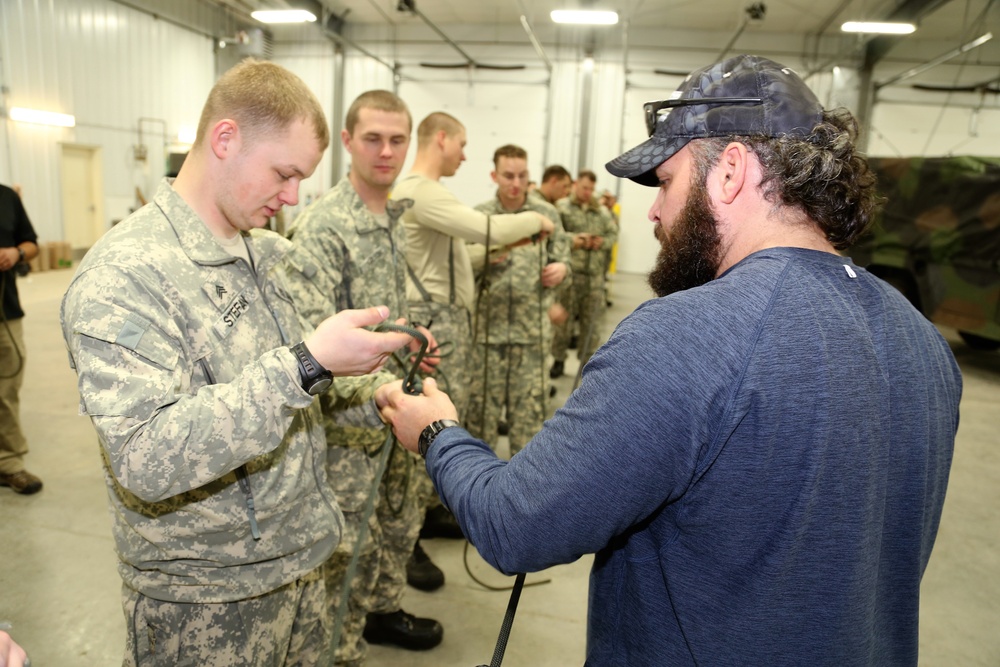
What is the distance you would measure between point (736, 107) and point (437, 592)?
2751mm

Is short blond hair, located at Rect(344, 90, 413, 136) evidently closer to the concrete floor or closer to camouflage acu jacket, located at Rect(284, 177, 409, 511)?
camouflage acu jacket, located at Rect(284, 177, 409, 511)

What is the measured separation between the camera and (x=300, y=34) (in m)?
15.0

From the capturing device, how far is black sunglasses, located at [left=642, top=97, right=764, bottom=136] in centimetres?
105

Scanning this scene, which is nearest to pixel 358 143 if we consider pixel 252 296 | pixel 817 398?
pixel 252 296

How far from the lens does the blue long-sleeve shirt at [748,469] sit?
2.87ft

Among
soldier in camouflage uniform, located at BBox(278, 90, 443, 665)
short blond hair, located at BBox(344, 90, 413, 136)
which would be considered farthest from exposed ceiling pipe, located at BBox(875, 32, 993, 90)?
soldier in camouflage uniform, located at BBox(278, 90, 443, 665)

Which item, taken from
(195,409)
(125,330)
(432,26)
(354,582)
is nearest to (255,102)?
(125,330)

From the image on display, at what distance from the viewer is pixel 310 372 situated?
126 centimetres

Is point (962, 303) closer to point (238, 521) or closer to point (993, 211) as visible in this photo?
point (993, 211)

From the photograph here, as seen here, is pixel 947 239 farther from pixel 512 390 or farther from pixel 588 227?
pixel 512 390

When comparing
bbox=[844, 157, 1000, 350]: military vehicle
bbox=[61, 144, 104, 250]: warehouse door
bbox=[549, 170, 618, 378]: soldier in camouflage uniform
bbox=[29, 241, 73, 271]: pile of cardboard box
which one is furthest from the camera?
bbox=[61, 144, 104, 250]: warehouse door

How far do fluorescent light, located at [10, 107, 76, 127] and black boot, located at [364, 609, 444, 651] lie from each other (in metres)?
11.1

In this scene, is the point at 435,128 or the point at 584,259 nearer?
the point at 435,128

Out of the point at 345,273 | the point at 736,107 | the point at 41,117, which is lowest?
the point at 345,273
